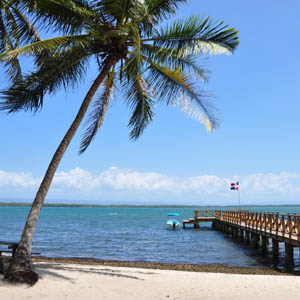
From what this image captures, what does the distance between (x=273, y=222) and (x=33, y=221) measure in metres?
16.0

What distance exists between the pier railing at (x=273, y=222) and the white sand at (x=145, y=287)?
273 inches

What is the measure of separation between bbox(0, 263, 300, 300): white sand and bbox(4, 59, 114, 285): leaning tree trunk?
0.28m

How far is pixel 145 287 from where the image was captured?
8.66 meters

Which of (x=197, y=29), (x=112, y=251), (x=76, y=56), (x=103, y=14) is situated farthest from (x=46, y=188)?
(x=112, y=251)

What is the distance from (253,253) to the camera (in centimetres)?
2286

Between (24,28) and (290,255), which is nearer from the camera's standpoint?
(24,28)

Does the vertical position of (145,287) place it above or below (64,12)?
below

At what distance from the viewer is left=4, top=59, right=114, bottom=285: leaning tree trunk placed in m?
7.90

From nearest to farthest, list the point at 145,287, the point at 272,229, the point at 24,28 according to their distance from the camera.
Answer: the point at 145,287
the point at 24,28
the point at 272,229

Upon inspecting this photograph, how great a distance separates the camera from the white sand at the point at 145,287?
24.8 ft

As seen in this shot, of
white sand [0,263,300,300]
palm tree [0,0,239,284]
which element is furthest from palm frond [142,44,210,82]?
white sand [0,263,300,300]

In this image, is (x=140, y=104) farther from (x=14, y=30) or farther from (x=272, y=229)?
(x=272, y=229)

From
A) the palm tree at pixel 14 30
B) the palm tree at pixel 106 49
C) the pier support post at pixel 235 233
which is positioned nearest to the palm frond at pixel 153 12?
the palm tree at pixel 106 49

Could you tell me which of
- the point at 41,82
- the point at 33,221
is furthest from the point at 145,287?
the point at 41,82
